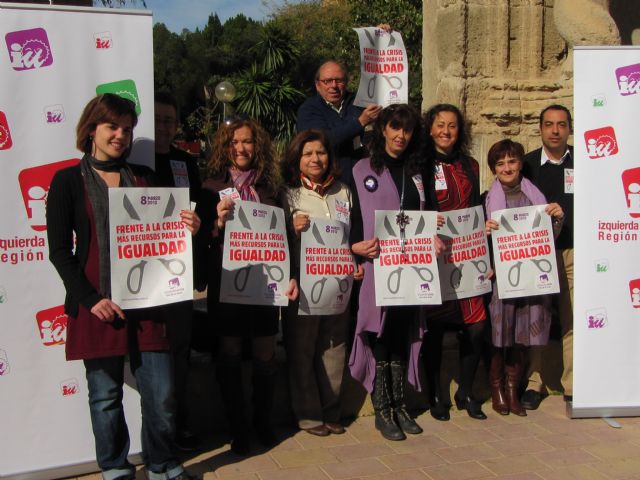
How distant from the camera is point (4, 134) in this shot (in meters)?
3.65

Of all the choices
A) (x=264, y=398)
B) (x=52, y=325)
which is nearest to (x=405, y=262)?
(x=264, y=398)

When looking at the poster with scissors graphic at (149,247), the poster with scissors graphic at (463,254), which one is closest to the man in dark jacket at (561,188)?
the poster with scissors graphic at (463,254)

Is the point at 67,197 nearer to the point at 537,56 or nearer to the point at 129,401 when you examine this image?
the point at 129,401

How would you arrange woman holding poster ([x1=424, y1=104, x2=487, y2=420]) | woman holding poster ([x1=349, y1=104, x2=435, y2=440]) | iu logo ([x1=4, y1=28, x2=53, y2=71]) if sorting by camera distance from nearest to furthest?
iu logo ([x1=4, y1=28, x2=53, y2=71]) < woman holding poster ([x1=349, y1=104, x2=435, y2=440]) < woman holding poster ([x1=424, y1=104, x2=487, y2=420])

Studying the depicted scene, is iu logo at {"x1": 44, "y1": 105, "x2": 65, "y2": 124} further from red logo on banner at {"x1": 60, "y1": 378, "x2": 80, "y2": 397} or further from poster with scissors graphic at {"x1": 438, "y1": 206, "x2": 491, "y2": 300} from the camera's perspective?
poster with scissors graphic at {"x1": 438, "y1": 206, "x2": 491, "y2": 300}

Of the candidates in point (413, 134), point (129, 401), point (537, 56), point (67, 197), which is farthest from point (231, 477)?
point (537, 56)

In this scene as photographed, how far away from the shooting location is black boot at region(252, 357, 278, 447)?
430 cm

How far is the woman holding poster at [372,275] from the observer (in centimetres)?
443

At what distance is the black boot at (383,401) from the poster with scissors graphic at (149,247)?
1.54 meters

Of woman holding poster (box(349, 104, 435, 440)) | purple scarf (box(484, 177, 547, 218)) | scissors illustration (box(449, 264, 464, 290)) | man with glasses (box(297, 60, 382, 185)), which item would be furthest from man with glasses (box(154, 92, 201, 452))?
purple scarf (box(484, 177, 547, 218))

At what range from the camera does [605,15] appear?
645 centimetres

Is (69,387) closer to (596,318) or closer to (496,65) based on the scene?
(596,318)

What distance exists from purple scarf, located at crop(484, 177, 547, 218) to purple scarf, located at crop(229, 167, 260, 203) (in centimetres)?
165

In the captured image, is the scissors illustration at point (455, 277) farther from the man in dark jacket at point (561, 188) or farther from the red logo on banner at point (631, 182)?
the red logo on banner at point (631, 182)
